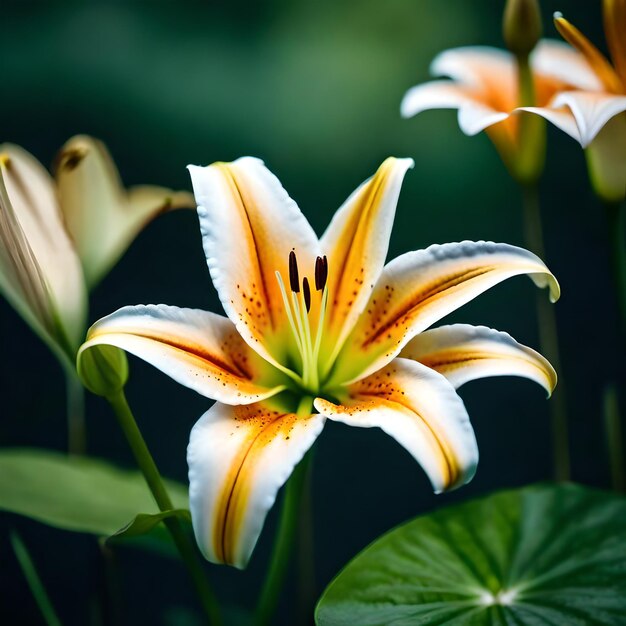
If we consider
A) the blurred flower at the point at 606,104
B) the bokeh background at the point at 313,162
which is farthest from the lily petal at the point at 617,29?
the bokeh background at the point at 313,162

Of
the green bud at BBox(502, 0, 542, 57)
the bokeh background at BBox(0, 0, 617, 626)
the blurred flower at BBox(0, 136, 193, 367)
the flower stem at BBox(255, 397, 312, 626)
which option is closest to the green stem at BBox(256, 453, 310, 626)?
the flower stem at BBox(255, 397, 312, 626)

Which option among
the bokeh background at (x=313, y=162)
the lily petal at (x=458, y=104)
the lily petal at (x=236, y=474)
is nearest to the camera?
the lily petal at (x=236, y=474)

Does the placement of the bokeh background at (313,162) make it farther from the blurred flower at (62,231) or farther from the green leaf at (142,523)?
the green leaf at (142,523)

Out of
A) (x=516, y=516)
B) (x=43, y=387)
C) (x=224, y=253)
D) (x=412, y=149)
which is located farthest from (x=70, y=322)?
(x=412, y=149)

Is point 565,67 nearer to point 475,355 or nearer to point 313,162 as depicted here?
point 475,355

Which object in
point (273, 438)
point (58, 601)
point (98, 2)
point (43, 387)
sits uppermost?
point (98, 2)

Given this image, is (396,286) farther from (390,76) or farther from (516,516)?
(390,76)
